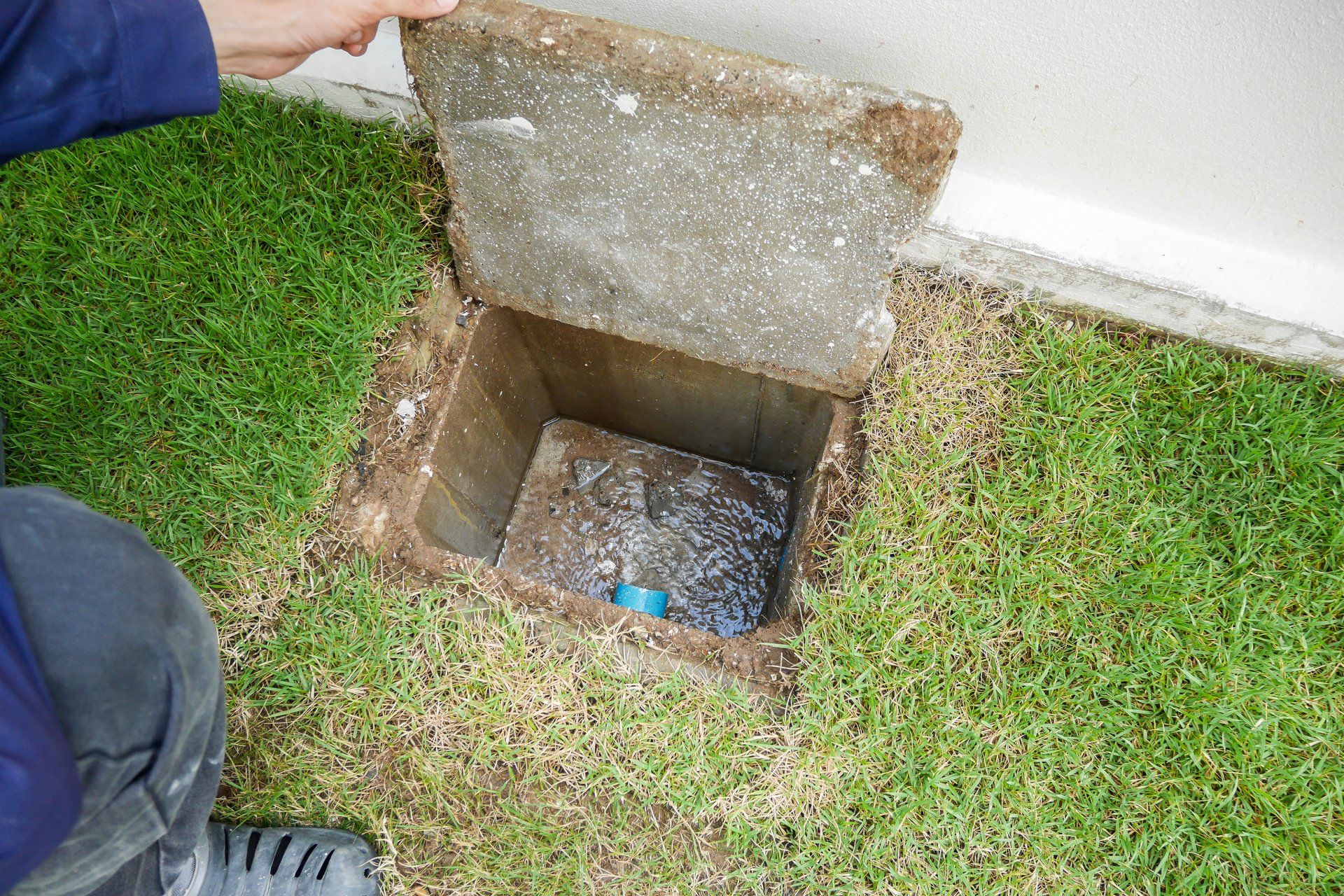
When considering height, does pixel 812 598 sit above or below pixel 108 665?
below

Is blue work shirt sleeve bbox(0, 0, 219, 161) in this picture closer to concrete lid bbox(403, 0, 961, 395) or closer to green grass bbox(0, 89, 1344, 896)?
concrete lid bbox(403, 0, 961, 395)

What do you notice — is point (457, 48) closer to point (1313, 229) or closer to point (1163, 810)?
point (1313, 229)

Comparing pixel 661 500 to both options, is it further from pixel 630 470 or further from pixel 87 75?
pixel 87 75

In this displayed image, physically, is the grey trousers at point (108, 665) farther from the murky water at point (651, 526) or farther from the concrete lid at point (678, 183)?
the murky water at point (651, 526)

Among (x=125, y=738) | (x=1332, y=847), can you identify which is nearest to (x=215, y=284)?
(x=125, y=738)

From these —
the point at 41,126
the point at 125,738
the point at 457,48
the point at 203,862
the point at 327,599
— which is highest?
the point at 457,48

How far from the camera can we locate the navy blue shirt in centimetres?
120

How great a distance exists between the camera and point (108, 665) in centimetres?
109

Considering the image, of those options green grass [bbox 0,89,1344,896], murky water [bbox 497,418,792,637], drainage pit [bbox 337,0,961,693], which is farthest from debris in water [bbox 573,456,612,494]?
green grass [bbox 0,89,1344,896]

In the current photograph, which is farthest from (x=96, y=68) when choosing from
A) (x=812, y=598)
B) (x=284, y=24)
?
(x=812, y=598)

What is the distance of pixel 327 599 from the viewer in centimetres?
193

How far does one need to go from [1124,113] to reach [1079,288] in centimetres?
45

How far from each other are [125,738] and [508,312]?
1.48m

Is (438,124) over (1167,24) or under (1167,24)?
under
